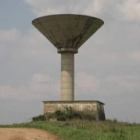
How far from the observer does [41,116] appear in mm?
47062

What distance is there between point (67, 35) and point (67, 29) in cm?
94

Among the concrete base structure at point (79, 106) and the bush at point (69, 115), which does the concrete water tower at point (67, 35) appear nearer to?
the concrete base structure at point (79, 106)

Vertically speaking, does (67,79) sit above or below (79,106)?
above

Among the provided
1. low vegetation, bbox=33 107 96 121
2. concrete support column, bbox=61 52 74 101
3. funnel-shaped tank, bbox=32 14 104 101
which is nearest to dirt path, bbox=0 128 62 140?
low vegetation, bbox=33 107 96 121

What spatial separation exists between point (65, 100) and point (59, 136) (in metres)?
21.6

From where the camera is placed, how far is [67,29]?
46.4m

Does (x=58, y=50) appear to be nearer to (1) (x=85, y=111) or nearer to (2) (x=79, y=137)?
(1) (x=85, y=111)

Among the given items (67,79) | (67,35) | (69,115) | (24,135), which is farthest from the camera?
(67,35)

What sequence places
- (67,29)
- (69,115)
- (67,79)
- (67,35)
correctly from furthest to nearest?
(67,35), (67,79), (67,29), (69,115)

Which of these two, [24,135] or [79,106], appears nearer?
[24,135]

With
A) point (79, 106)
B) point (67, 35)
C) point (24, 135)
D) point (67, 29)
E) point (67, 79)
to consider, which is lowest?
point (24, 135)

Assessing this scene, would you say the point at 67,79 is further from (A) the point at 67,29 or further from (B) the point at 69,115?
(A) the point at 67,29

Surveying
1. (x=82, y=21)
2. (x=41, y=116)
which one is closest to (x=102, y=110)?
(x=41, y=116)

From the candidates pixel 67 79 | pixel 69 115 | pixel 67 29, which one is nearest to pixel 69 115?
pixel 69 115
